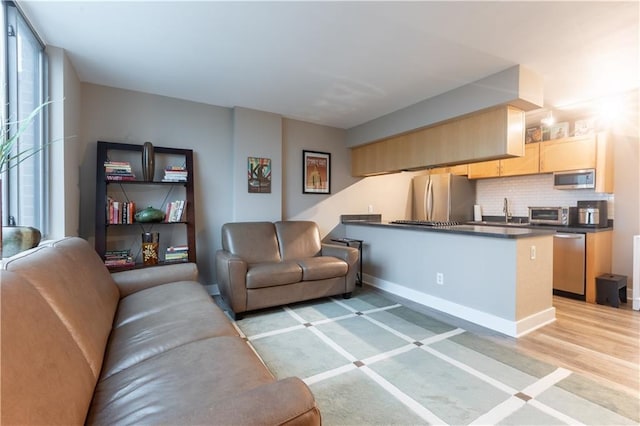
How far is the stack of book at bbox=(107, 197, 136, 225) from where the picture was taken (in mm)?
3020

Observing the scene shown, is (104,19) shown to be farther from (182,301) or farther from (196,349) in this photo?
(196,349)

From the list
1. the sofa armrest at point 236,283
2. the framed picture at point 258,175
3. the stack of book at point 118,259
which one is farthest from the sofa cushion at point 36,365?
the framed picture at point 258,175

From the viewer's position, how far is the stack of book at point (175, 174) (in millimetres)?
3312

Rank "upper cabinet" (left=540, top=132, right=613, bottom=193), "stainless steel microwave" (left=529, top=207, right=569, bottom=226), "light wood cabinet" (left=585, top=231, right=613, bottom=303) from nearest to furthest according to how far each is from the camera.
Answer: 1. "light wood cabinet" (left=585, top=231, right=613, bottom=303)
2. "upper cabinet" (left=540, top=132, right=613, bottom=193)
3. "stainless steel microwave" (left=529, top=207, right=569, bottom=226)

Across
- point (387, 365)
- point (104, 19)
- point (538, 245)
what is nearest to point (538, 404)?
point (387, 365)

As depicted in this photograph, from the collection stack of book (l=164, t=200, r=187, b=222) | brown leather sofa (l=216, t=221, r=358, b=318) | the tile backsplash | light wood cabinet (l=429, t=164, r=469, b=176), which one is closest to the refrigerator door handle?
light wood cabinet (l=429, t=164, r=469, b=176)

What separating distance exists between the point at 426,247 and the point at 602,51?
7.59 ft

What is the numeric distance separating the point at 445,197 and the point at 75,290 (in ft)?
15.8

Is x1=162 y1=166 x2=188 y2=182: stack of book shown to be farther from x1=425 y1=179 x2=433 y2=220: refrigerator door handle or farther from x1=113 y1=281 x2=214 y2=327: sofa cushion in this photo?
x1=425 y1=179 x2=433 y2=220: refrigerator door handle

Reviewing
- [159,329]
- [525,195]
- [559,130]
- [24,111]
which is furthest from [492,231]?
[24,111]

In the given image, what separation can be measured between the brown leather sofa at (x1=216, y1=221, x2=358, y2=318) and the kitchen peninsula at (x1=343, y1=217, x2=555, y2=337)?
2.44 feet

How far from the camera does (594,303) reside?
346 centimetres

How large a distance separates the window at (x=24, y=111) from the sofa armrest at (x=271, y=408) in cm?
215

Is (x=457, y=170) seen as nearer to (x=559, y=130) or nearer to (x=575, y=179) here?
(x=559, y=130)
